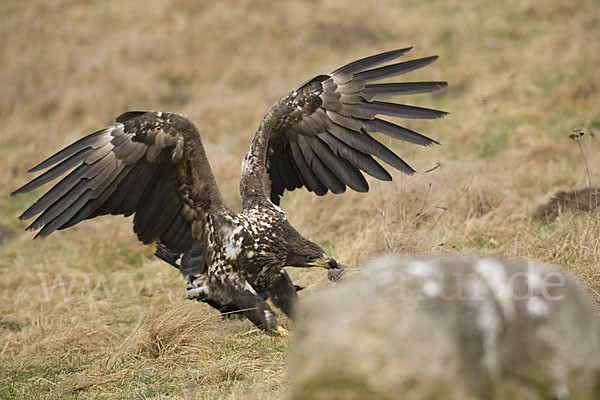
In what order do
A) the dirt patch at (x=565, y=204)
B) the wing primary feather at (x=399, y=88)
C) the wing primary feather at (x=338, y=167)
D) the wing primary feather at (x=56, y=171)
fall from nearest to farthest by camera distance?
the wing primary feather at (x=56, y=171) → the wing primary feather at (x=399, y=88) → the wing primary feather at (x=338, y=167) → the dirt patch at (x=565, y=204)

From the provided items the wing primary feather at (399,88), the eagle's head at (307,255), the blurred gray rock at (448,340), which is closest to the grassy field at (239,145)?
the eagle's head at (307,255)

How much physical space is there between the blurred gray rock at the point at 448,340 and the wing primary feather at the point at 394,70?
8.30ft

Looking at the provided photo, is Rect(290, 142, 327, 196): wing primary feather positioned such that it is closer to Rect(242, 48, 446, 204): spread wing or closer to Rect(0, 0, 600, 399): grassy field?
Rect(242, 48, 446, 204): spread wing

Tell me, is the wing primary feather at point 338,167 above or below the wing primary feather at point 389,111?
below

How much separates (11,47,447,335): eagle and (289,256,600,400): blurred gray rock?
2432mm

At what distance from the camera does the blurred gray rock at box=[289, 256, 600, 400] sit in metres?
1.78

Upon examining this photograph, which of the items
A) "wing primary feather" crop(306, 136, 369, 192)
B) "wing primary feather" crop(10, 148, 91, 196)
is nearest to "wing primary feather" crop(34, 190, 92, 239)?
"wing primary feather" crop(10, 148, 91, 196)

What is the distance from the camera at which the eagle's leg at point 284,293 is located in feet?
15.3

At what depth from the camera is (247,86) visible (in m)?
13.7

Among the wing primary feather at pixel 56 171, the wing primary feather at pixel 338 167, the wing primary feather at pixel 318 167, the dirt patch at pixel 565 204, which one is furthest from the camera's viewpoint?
the dirt patch at pixel 565 204

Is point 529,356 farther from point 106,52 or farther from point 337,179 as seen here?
point 106,52

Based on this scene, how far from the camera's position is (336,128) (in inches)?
196

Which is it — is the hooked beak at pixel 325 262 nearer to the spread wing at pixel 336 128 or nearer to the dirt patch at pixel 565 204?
the spread wing at pixel 336 128

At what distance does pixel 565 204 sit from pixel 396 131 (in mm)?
1870
